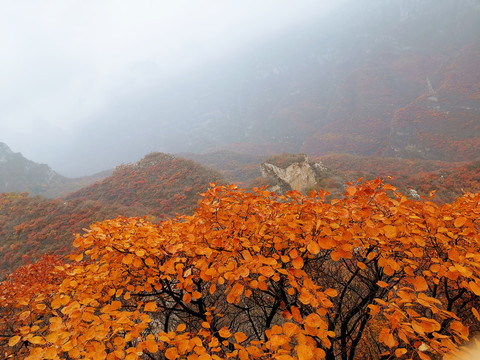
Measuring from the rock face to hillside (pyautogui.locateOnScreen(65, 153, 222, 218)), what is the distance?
6.98 m

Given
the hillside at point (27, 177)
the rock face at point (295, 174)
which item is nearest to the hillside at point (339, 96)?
the rock face at point (295, 174)

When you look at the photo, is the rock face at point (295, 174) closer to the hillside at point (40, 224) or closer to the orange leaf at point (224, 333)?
the hillside at point (40, 224)

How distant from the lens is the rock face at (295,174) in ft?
68.8

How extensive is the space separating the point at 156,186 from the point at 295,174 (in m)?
15.7

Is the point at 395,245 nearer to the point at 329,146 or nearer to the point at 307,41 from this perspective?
the point at 329,146

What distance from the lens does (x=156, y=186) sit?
2461 cm

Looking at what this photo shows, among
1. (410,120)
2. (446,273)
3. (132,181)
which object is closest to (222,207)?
(446,273)

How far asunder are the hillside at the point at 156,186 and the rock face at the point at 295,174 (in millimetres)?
6984

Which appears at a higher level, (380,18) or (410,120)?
(380,18)

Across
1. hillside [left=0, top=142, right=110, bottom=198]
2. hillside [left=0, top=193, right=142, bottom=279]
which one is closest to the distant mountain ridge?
hillside [left=0, top=142, right=110, bottom=198]

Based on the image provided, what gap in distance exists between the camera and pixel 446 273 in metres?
1.86

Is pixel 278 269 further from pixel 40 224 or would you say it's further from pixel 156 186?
pixel 156 186

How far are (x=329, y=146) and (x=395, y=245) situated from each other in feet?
226

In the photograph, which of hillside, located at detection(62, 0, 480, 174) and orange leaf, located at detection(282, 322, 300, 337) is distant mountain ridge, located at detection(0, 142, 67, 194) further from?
orange leaf, located at detection(282, 322, 300, 337)
